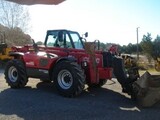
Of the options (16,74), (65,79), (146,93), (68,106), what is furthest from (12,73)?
(146,93)

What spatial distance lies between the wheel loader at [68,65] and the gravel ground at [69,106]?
41cm

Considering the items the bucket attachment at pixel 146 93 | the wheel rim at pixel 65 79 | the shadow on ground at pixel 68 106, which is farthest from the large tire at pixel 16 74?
the bucket attachment at pixel 146 93

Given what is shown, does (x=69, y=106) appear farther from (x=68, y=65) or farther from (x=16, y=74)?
(x=16, y=74)

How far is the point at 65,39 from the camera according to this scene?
32.7 feet

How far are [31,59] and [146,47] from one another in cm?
3575

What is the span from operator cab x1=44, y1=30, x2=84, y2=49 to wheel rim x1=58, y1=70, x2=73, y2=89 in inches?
49.5

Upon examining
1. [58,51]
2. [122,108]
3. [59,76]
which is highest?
[58,51]

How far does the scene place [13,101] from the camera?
7680 mm

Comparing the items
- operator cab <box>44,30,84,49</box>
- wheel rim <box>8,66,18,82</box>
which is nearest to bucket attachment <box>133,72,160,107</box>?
operator cab <box>44,30,84,49</box>

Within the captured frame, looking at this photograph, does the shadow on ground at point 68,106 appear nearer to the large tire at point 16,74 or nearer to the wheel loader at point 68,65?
the wheel loader at point 68,65

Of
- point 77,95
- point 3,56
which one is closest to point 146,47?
point 3,56

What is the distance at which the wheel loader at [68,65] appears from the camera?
860cm

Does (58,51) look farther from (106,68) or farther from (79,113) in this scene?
(79,113)

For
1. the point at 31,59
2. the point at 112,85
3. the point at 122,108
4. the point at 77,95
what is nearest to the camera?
the point at 122,108
